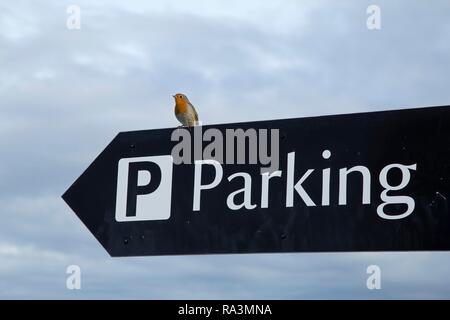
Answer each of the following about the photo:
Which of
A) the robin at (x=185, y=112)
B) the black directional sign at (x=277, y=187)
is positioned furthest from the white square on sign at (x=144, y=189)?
the robin at (x=185, y=112)

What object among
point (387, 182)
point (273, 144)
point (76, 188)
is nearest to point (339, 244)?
point (387, 182)

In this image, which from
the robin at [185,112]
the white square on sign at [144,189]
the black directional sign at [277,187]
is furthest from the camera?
the robin at [185,112]

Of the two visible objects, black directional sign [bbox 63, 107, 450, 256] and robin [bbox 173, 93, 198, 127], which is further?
robin [bbox 173, 93, 198, 127]

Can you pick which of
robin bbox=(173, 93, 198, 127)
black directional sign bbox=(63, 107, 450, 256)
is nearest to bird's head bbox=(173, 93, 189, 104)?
robin bbox=(173, 93, 198, 127)

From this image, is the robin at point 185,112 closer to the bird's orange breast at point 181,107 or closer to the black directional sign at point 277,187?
the bird's orange breast at point 181,107

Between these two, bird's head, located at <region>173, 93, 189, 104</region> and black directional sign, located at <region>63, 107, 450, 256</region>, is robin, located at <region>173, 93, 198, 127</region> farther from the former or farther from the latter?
black directional sign, located at <region>63, 107, 450, 256</region>

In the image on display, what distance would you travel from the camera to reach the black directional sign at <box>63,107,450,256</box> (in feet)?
9.32

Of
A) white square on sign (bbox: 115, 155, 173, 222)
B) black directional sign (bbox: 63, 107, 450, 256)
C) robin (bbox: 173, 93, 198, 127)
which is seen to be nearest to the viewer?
black directional sign (bbox: 63, 107, 450, 256)

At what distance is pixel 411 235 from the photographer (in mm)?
2773

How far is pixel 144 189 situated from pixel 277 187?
67cm

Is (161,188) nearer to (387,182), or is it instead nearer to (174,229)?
(174,229)

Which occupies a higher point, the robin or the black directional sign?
the robin

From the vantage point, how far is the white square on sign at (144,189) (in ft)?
10.7

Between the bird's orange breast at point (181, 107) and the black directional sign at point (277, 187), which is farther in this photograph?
the bird's orange breast at point (181, 107)
